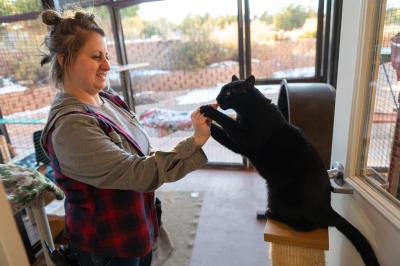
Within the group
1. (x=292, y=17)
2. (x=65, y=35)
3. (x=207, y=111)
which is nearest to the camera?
(x=65, y=35)

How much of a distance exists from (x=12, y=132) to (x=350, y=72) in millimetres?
2138

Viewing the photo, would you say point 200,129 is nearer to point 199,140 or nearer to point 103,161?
point 199,140

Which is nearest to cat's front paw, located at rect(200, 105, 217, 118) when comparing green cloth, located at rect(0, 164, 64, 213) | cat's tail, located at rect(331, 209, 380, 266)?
cat's tail, located at rect(331, 209, 380, 266)

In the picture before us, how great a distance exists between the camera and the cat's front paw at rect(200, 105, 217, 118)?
0.91m

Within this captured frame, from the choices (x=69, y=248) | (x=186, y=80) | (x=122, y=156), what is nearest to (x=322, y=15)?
(x=186, y=80)

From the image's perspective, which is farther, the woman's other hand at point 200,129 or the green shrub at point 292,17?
the green shrub at point 292,17

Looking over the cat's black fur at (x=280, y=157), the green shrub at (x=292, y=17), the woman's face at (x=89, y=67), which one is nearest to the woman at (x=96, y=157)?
the woman's face at (x=89, y=67)

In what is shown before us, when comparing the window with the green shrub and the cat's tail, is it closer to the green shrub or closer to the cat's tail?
the cat's tail

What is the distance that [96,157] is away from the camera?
69 cm

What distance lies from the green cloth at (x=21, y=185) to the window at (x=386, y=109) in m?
1.17

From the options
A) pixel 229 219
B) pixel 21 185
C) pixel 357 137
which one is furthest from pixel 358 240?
pixel 229 219

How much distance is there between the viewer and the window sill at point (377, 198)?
0.68 metres

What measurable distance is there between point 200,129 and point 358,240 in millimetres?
571

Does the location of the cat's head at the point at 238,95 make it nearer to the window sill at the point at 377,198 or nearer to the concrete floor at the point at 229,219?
the window sill at the point at 377,198
